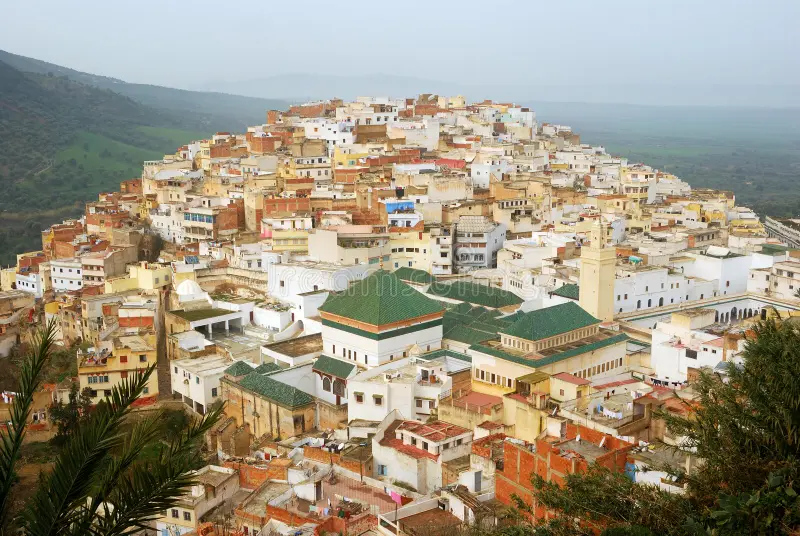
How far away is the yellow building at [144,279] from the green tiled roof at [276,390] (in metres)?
10.9

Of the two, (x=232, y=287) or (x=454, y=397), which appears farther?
(x=232, y=287)

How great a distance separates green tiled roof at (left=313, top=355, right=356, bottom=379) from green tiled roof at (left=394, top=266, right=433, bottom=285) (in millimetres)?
6966

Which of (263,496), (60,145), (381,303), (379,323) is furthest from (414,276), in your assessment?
(60,145)

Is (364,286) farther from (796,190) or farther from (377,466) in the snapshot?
(796,190)

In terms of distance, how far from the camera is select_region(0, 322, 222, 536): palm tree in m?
5.91

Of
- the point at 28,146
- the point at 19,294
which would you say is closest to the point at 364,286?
the point at 19,294

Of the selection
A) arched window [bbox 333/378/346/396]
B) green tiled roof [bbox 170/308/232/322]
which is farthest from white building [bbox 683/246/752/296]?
green tiled roof [bbox 170/308/232/322]

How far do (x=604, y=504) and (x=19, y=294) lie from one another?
30576 mm

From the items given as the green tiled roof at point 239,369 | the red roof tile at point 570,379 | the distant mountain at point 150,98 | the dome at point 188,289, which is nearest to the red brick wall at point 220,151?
→ the dome at point 188,289

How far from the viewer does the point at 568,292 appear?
26875mm

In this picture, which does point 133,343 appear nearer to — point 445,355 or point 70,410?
point 70,410

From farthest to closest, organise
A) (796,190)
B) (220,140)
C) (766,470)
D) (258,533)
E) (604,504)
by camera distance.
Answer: (796,190)
(220,140)
(258,533)
(604,504)
(766,470)

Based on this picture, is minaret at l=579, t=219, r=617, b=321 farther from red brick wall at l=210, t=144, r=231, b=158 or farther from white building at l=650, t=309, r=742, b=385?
red brick wall at l=210, t=144, r=231, b=158

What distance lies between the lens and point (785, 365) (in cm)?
948
